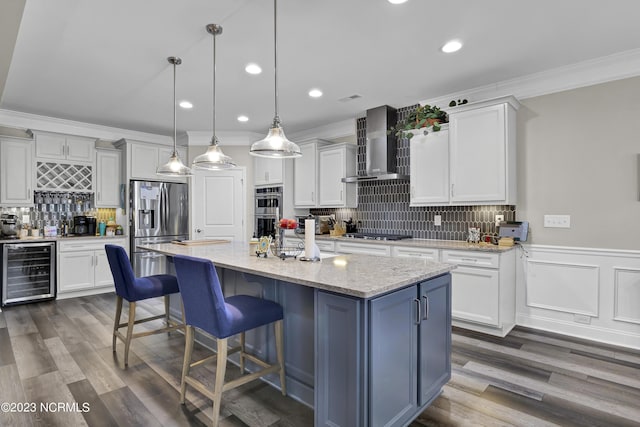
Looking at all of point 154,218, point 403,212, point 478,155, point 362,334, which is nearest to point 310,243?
point 362,334

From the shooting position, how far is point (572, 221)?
340 cm

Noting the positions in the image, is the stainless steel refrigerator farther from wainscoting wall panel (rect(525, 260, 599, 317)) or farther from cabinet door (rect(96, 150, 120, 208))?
wainscoting wall panel (rect(525, 260, 599, 317))

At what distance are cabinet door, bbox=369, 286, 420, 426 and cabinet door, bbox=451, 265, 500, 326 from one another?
1784 millimetres

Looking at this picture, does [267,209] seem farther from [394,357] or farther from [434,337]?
[394,357]

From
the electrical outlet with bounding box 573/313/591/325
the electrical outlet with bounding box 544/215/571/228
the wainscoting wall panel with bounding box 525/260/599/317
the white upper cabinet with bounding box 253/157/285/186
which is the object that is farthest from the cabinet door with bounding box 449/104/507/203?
the white upper cabinet with bounding box 253/157/285/186

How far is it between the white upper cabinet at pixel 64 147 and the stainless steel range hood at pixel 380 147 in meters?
4.01

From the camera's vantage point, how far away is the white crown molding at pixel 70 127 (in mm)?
4695

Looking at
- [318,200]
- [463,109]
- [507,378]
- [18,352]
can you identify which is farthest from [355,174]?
[18,352]

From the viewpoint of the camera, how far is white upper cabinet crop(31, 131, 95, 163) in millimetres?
4863

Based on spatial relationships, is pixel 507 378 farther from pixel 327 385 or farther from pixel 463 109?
pixel 463 109

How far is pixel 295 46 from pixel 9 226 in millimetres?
4647

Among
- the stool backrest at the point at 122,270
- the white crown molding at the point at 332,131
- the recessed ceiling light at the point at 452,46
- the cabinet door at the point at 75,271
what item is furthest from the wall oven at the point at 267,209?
the recessed ceiling light at the point at 452,46

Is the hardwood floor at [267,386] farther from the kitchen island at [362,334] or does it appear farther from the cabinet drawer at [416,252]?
the cabinet drawer at [416,252]

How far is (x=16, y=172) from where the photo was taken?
15.4 ft
